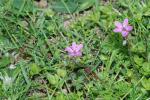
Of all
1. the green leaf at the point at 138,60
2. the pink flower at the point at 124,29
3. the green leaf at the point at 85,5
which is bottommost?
the green leaf at the point at 138,60

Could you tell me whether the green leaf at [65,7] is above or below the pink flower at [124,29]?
above

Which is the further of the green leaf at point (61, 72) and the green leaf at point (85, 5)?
the green leaf at point (85, 5)

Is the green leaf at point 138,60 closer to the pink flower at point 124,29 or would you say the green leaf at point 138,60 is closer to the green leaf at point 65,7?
the pink flower at point 124,29

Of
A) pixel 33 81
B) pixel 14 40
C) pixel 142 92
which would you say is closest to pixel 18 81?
pixel 33 81

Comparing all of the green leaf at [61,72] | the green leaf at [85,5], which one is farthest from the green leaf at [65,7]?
the green leaf at [61,72]

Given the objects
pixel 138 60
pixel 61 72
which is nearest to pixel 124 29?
pixel 138 60

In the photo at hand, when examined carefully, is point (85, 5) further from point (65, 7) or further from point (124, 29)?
point (124, 29)

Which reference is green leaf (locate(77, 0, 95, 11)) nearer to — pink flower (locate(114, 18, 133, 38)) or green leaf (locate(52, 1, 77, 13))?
green leaf (locate(52, 1, 77, 13))

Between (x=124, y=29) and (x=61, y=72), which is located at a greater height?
(x=124, y=29)

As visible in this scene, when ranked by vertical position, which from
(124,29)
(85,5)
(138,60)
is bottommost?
(138,60)

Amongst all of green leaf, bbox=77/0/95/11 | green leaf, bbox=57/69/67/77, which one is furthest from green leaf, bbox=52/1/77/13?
green leaf, bbox=57/69/67/77

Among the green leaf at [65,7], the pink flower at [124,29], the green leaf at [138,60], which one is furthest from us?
the green leaf at [65,7]
